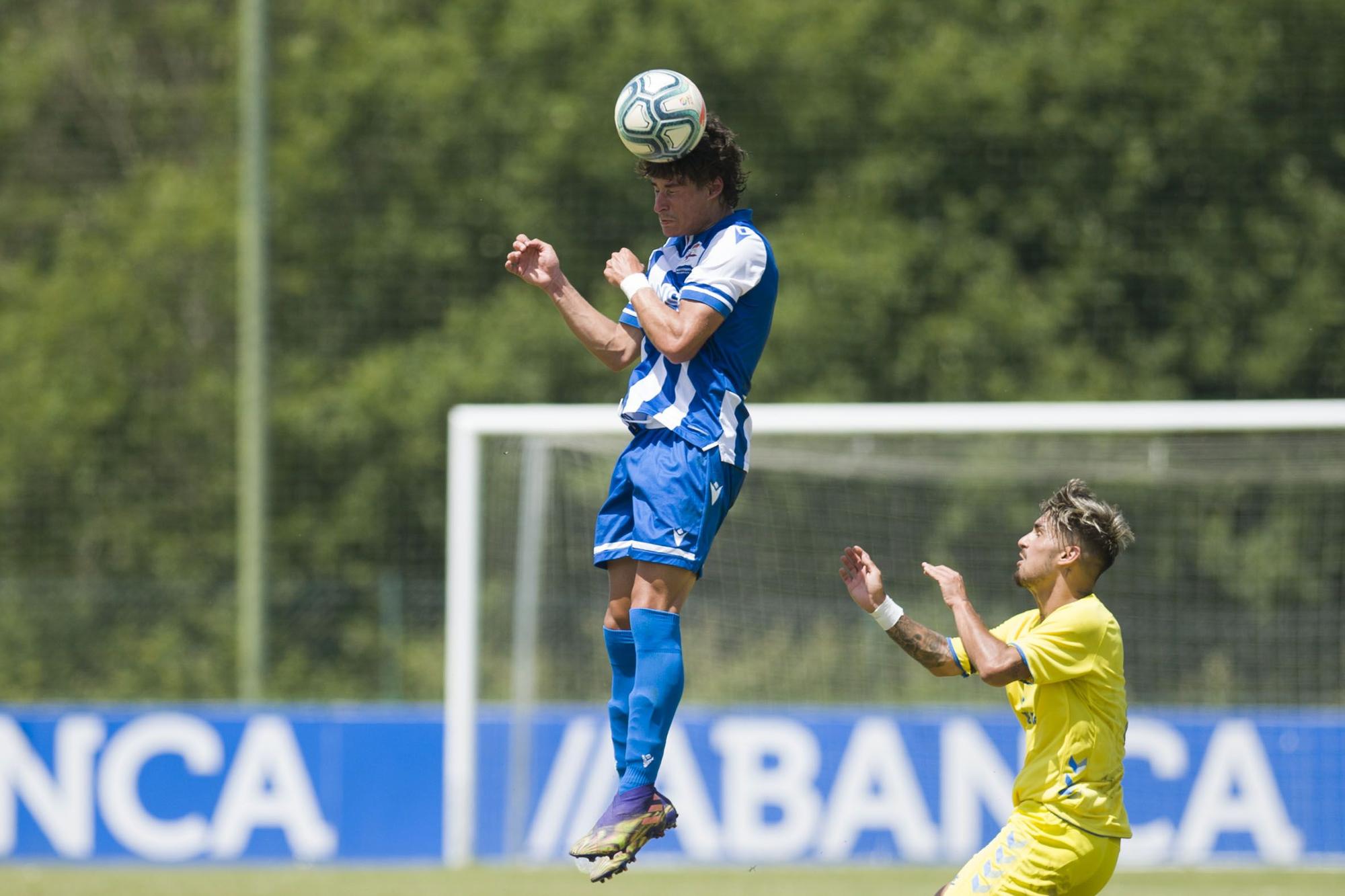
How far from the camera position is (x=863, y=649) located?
13898mm

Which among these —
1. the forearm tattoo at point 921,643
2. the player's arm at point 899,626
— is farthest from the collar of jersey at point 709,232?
the forearm tattoo at point 921,643

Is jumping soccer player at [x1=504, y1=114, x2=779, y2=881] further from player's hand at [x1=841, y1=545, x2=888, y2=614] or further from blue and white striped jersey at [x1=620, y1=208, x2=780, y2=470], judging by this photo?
player's hand at [x1=841, y1=545, x2=888, y2=614]

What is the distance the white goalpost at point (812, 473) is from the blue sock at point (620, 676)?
6851 mm

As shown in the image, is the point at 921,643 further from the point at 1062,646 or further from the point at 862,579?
the point at 1062,646

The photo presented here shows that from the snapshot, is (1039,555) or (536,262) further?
(1039,555)

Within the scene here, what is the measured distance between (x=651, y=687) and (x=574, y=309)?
49.3 inches

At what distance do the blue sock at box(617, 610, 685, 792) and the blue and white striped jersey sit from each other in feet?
1.89

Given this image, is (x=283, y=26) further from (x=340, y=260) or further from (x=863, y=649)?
(x=863, y=649)

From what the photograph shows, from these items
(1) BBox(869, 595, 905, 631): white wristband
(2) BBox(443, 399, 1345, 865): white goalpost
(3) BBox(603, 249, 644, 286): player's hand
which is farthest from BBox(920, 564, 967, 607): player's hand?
(2) BBox(443, 399, 1345, 865): white goalpost

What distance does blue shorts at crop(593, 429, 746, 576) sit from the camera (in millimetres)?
5621

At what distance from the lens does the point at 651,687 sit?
18.4ft

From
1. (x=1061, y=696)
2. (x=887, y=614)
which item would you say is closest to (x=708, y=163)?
(x=887, y=614)

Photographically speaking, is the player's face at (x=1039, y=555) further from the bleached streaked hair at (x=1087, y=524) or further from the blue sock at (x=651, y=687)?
the blue sock at (x=651, y=687)

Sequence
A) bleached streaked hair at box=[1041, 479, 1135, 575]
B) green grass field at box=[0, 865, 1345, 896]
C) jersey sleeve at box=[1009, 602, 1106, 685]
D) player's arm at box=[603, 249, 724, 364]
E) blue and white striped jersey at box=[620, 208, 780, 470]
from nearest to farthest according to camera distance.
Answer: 1. player's arm at box=[603, 249, 724, 364]
2. blue and white striped jersey at box=[620, 208, 780, 470]
3. jersey sleeve at box=[1009, 602, 1106, 685]
4. bleached streaked hair at box=[1041, 479, 1135, 575]
5. green grass field at box=[0, 865, 1345, 896]
